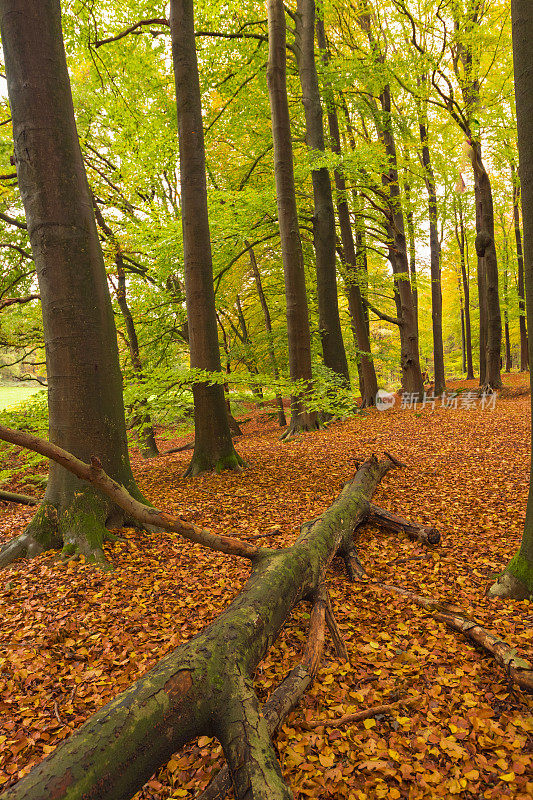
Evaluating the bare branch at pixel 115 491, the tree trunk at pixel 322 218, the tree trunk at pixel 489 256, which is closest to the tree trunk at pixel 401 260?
the tree trunk at pixel 489 256

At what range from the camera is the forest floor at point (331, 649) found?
2.10m

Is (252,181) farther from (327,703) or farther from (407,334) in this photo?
(327,703)

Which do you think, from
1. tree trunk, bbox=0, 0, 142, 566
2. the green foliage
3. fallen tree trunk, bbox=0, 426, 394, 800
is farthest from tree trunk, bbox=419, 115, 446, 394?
fallen tree trunk, bbox=0, 426, 394, 800

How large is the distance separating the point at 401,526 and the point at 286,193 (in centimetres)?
760

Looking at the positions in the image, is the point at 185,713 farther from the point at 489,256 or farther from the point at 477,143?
the point at 489,256

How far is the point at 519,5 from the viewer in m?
2.76

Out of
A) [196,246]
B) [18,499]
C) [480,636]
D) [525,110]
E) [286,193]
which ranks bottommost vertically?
[480,636]

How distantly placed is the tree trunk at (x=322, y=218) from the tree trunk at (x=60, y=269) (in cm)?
786

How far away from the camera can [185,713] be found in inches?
75.5

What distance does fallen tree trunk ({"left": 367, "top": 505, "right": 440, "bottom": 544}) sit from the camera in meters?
4.24

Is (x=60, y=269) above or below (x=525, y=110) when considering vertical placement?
below

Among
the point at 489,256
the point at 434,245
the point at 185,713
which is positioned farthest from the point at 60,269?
the point at 434,245

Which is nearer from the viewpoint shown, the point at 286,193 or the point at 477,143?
the point at 286,193

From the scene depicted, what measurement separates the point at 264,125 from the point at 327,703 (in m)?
14.5
